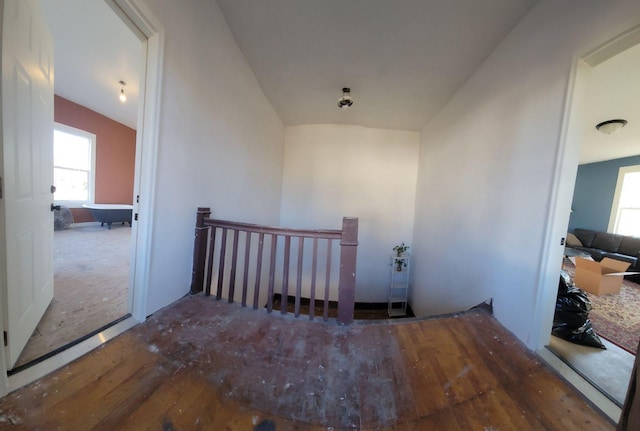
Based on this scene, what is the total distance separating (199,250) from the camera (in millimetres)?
1832

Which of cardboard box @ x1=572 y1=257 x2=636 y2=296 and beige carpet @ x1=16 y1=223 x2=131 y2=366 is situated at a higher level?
cardboard box @ x1=572 y1=257 x2=636 y2=296

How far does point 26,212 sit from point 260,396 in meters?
1.60

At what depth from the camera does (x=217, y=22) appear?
6.09 feet

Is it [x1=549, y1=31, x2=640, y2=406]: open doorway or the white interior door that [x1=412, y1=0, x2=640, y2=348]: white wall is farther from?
the white interior door

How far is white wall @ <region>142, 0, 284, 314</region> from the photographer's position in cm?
149

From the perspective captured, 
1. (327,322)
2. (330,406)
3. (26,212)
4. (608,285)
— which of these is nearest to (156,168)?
(26,212)

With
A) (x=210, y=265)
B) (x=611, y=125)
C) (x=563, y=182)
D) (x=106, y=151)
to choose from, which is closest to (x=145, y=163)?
(x=210, y=265)

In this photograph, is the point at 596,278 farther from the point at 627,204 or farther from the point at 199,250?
the point at 199,250

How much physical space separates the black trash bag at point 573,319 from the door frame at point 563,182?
313 mm

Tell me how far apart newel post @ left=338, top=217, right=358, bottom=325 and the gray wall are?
696 cm

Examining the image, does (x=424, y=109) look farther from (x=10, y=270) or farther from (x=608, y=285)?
(x=10, y=270)

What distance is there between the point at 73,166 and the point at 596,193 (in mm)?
11962

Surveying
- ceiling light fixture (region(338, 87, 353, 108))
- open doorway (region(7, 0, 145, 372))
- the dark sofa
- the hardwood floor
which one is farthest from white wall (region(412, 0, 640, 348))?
the dark sofa

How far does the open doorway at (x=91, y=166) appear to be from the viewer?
1.49m
